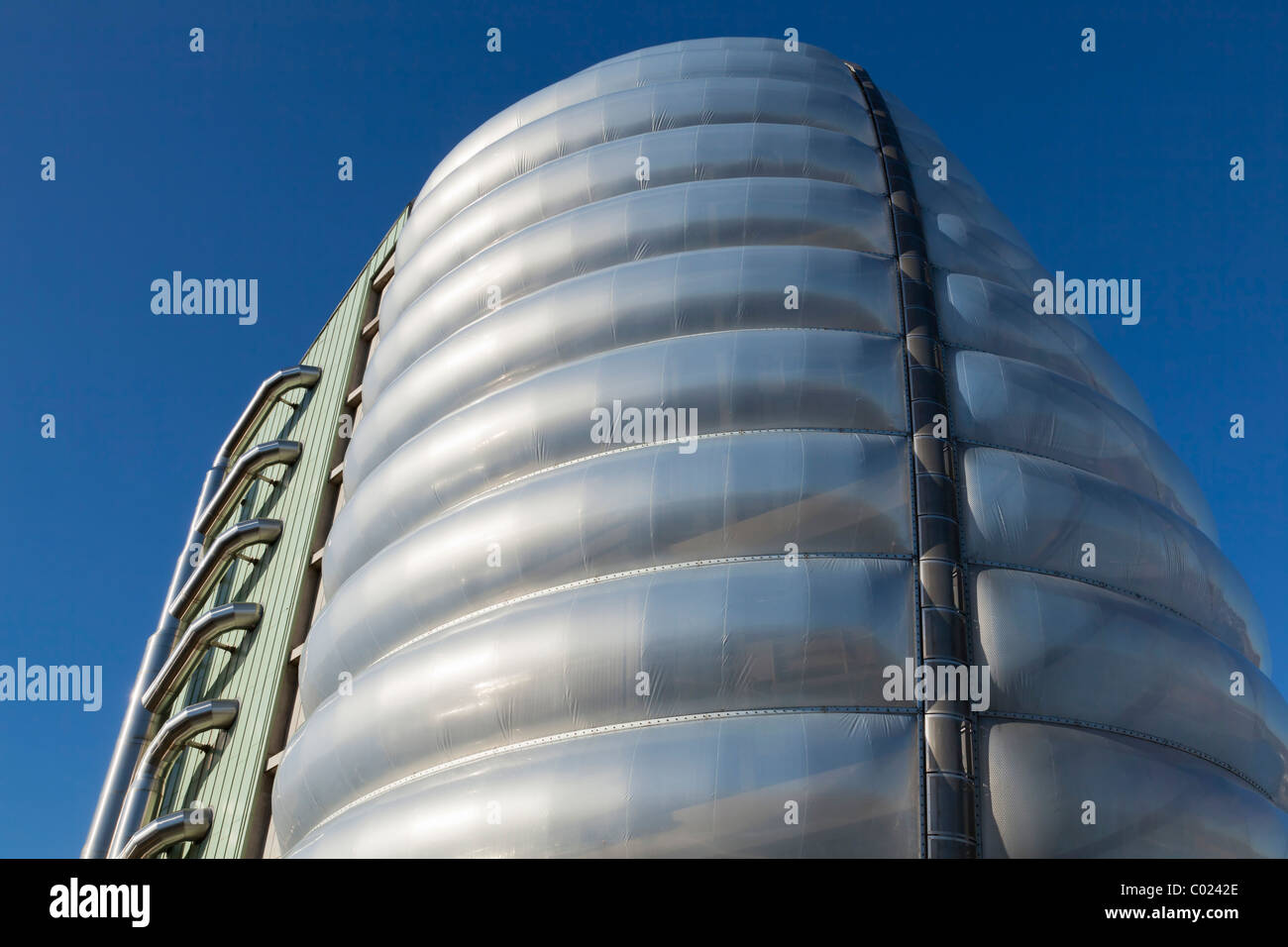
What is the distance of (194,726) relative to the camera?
11.0 meters

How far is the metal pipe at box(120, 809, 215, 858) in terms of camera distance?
1012 cm

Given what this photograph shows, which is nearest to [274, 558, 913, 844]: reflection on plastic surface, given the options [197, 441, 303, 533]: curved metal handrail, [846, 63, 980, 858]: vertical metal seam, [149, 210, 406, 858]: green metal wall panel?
[846, 63, 980, 858]: vertical metal seam

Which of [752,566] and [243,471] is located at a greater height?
[243,471]

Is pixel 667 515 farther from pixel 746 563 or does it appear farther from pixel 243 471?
pixel 243 471

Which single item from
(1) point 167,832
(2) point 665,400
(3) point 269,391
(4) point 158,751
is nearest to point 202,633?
(4) point 158,751

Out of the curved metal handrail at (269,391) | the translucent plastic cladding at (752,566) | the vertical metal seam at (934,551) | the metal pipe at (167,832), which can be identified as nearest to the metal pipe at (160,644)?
the curved metal handrail at (269,391)

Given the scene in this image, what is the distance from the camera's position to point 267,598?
1202 centimetres

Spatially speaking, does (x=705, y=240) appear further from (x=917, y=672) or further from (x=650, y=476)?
(x=917, y=672)

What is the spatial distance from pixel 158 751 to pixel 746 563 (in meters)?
7.08

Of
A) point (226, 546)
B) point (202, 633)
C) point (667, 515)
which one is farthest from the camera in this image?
point (226, 546)

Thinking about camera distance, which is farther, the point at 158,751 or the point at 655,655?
the point at 158,751

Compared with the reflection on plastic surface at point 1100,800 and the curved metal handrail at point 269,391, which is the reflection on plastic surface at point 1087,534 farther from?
the curved metal handrail at point 269,391

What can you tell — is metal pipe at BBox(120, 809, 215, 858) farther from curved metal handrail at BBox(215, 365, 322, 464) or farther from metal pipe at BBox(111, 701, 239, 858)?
curved metal handrail at BBox(215, 365, 322, 464)
